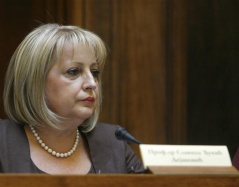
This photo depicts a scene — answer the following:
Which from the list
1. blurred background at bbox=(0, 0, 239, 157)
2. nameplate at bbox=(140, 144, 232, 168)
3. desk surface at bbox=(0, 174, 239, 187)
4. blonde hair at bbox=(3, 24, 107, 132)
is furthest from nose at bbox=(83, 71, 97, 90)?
desk surface at bbox=(0, 174, 239, 187)

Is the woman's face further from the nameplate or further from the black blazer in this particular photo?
the nameplate

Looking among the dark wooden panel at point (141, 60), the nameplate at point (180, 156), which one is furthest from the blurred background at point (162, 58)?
the nameplate at point (180, 156)

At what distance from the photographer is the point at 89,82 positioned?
2.11 metres

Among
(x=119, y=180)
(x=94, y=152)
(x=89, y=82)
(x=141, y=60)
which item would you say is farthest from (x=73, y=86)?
(x=119, y=180)

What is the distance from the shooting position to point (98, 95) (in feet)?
7.24

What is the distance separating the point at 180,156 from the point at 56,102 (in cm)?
74

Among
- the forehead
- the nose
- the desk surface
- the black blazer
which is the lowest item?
the black blazer

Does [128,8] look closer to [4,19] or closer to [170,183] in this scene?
[4,19]

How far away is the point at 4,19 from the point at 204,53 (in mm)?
880

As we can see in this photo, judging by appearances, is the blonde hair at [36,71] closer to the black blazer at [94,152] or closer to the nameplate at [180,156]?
the black blazer at [94,152]

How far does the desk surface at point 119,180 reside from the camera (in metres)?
1.33

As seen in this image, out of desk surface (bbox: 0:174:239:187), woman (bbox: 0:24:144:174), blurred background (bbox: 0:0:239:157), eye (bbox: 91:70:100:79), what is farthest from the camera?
blurred background (bbox: 0:0:239:157)

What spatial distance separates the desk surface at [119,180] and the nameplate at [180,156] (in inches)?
2.6

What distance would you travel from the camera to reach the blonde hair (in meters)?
2.12
